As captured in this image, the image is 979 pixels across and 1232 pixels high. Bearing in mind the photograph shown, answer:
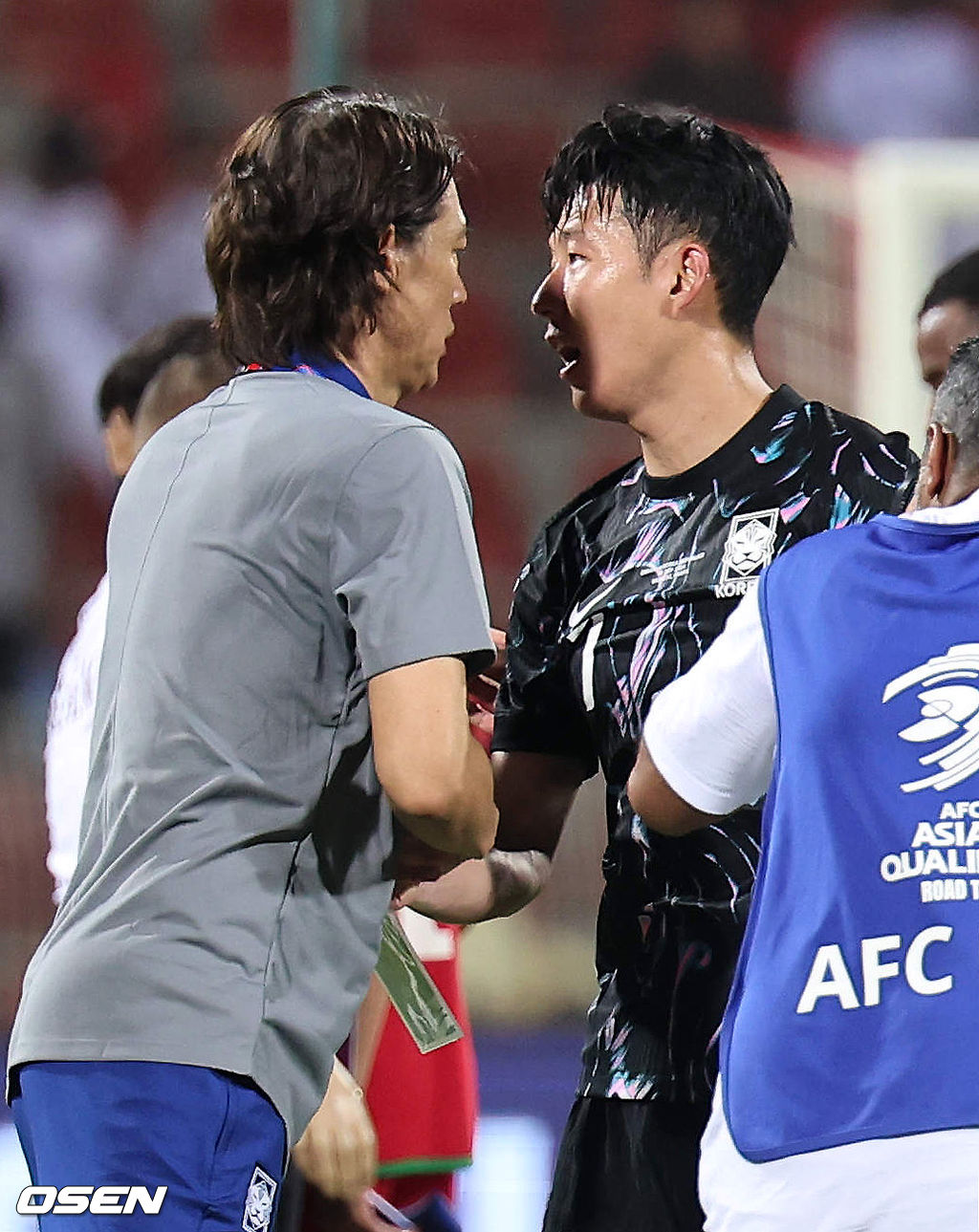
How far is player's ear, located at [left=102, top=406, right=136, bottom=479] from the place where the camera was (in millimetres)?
3467

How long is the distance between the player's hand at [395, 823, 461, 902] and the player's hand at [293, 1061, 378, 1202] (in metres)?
0.20

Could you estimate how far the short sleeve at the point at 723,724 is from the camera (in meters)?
1.69

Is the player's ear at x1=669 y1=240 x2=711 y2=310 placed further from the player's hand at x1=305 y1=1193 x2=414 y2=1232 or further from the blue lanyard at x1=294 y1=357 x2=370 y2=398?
the player's hand at x1=305 y1=1193 x2=414 y2=1232

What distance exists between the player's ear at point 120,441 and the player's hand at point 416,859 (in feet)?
5.14

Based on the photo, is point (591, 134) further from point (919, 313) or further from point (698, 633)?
point (919, 313)

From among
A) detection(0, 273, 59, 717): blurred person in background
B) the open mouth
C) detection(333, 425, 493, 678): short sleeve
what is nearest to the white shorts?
detection(333, 425, 493, 678): short sleeve

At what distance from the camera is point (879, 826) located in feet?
5.14

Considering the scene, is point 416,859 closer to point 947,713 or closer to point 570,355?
point 947,713

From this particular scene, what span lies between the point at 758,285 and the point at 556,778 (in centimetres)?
64

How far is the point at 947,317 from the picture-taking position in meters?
3.26

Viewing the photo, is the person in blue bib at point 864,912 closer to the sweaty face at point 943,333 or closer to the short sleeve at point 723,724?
the short sleeve at point 723,724

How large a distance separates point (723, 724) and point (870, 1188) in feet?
1.27

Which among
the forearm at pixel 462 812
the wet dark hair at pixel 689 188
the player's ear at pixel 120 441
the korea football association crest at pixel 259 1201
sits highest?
the wet dark hair at pixel 689 188

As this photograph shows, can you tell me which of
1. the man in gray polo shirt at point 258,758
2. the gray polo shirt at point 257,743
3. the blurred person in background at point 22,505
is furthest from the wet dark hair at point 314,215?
the blurred person in background at point 22,505
